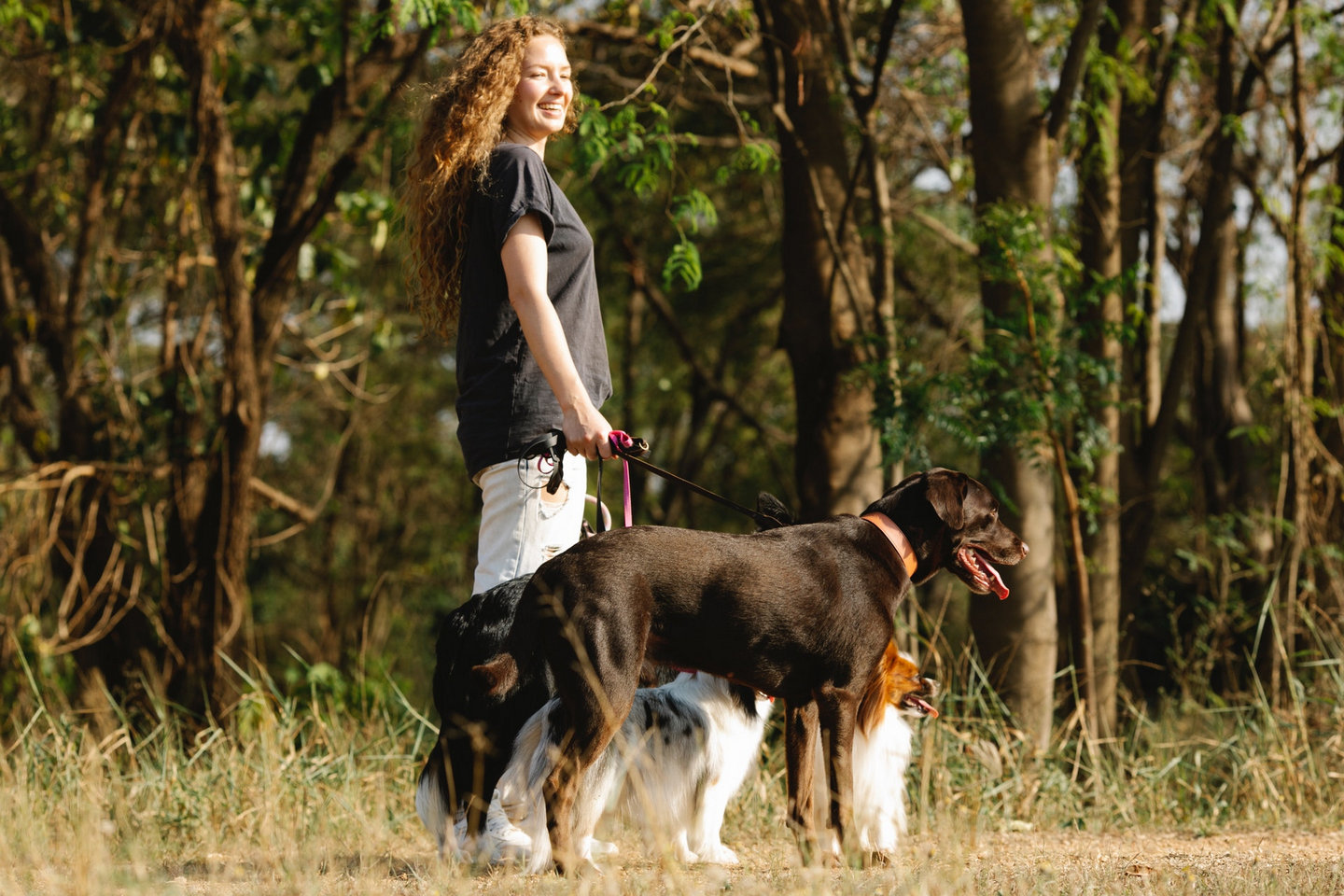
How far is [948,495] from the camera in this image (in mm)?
3527

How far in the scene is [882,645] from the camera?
3342 mm

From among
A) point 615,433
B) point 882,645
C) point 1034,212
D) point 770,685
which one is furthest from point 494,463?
point 1034,212

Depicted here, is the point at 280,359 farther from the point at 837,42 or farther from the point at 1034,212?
the point at 1034,212

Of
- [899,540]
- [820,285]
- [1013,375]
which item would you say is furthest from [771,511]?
[820,285]

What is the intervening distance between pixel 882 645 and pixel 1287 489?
433cm

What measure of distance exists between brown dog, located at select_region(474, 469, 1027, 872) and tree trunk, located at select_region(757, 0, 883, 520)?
7.13 feet

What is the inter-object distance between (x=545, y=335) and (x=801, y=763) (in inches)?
52.3

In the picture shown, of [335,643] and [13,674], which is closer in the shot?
[13,674]

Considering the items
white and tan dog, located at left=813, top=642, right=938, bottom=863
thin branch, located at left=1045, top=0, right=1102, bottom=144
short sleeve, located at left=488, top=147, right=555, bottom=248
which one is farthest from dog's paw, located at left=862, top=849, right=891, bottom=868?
thin branch, located at left=1045, top=0, right=1102, bottom=144

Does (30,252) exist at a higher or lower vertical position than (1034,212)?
higher

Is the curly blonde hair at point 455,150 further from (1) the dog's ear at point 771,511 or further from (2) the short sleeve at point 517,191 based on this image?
(1) the dog's ear at point 771,511

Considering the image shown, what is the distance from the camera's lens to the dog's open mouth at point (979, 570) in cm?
360

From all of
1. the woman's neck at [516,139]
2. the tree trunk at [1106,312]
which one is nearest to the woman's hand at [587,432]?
the woman's neck at [516,139]

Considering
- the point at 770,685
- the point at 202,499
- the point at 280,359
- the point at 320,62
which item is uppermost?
the point at 320,62
